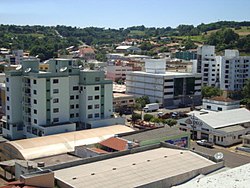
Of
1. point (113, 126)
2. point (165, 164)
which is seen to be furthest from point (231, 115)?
point (165, 164)

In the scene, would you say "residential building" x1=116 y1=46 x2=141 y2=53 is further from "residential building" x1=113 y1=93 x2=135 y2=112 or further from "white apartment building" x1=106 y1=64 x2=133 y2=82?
"residential building" x1=113 y1=93 x2=135 y2=112

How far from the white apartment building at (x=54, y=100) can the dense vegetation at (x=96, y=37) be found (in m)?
39.5

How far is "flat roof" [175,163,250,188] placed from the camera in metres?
12.9

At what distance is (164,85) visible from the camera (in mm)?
34875

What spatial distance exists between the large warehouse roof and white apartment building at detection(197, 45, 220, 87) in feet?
72.8

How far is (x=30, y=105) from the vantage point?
74.8 ft

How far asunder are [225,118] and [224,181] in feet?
42.5

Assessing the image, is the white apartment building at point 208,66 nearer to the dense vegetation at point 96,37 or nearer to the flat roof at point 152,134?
the dense vegetation at point 96,37

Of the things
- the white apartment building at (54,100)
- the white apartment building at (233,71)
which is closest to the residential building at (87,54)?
Answer: the white apartment building at (233,71)

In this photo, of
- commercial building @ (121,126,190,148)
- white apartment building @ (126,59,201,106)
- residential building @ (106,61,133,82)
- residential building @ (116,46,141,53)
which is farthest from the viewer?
residential building @ (116,46,141,53)

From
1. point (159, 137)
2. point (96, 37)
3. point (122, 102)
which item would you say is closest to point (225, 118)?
point (159, 137)

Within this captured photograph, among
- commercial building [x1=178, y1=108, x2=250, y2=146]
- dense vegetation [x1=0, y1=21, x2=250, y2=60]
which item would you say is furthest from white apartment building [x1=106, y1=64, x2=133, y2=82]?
commercial building [x1=178, y1=108, x2=250, y2=146]

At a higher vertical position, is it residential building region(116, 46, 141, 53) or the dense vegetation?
the dense vegetation

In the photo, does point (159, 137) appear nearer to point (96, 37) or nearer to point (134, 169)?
point (134, 169)
